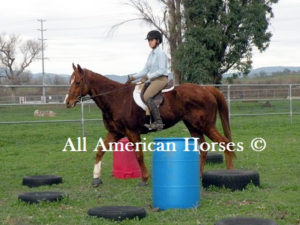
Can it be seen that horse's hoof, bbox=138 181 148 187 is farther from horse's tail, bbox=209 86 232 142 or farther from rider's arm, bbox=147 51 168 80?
horse's tail, bbox=209 86 232 142

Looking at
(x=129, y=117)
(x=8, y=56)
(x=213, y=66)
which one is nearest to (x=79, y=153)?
(x=129, y=117)

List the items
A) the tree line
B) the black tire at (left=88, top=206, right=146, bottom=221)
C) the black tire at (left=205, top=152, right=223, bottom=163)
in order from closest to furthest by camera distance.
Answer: the black tire at (left=88, top=206, right=146, bottom=221) < the black tire at (left=205, top=152, right=223, bottom=163) < the tree line

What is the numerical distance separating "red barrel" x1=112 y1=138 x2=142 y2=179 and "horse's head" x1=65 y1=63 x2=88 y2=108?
1.27m

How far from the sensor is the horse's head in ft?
31.6

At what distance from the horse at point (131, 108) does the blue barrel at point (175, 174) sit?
2108 mm

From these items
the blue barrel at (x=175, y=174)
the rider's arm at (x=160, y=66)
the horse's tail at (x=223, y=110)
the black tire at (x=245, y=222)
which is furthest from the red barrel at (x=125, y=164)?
the black tire at (x=245, y=222)

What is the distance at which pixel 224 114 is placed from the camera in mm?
10711

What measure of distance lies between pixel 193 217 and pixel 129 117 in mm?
3163

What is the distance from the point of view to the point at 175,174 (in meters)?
7.25

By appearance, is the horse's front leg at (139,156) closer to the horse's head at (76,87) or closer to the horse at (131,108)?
the horse at (131,108)

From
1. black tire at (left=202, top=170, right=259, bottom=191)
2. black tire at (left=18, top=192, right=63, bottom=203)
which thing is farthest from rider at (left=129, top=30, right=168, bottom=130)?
black tire at (left=18, top=192, right=63, bottom=203)

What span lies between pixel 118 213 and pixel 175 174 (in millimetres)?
1088

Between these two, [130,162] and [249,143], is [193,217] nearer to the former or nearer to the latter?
[130,162]

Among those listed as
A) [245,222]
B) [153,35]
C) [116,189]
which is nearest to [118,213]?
[245,222]
